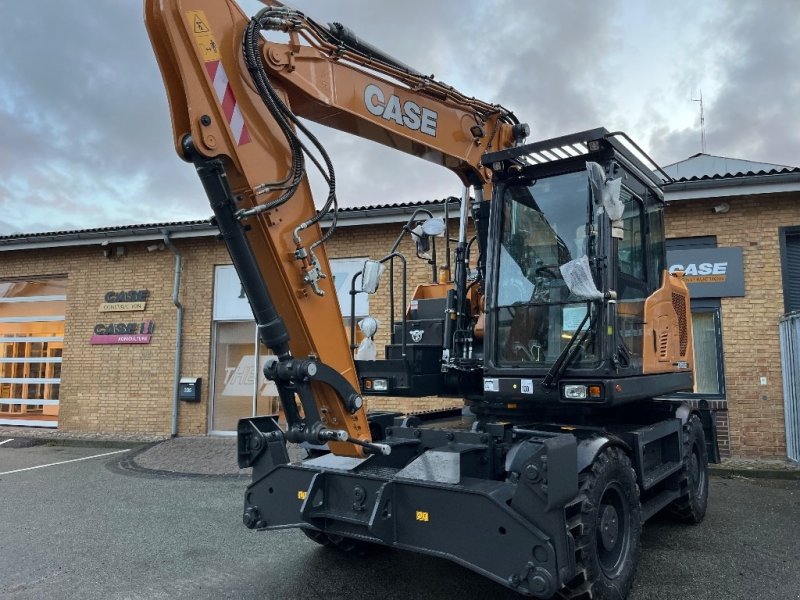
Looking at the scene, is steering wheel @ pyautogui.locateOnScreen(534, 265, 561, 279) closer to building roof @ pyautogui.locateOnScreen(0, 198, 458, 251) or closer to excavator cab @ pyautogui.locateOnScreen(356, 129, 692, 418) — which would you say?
excavator cab @ pyautogui.locateOnScreen(356, 129, 692, 418)

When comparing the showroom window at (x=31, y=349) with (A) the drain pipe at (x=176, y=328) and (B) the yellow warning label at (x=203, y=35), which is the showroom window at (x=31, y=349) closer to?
(A) the drain pipe at (x=176, y=328)

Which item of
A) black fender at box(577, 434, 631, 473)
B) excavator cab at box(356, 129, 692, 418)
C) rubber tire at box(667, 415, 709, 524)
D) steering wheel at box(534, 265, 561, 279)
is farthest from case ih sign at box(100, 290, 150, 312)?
black fender at box(577, 434, 631, 473)

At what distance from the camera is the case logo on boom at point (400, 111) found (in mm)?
4461

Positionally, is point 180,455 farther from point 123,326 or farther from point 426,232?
point 426,232

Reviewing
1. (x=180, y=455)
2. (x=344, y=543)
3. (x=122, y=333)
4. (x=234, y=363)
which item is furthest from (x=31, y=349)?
(x=344, y=543)

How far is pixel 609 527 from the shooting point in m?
3.99

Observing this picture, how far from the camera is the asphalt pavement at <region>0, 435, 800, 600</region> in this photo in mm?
4379

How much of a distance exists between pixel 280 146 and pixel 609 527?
3.24m

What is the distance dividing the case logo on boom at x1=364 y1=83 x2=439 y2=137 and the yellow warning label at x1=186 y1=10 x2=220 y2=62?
45.9 inches

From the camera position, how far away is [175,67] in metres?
3.53

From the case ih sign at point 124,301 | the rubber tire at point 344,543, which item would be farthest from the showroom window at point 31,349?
the rubber tire at point 344,543

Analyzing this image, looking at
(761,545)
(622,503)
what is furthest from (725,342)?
(622,503)

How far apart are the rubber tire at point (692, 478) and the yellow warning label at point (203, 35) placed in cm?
519

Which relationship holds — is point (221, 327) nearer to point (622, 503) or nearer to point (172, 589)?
point (172, 589)
